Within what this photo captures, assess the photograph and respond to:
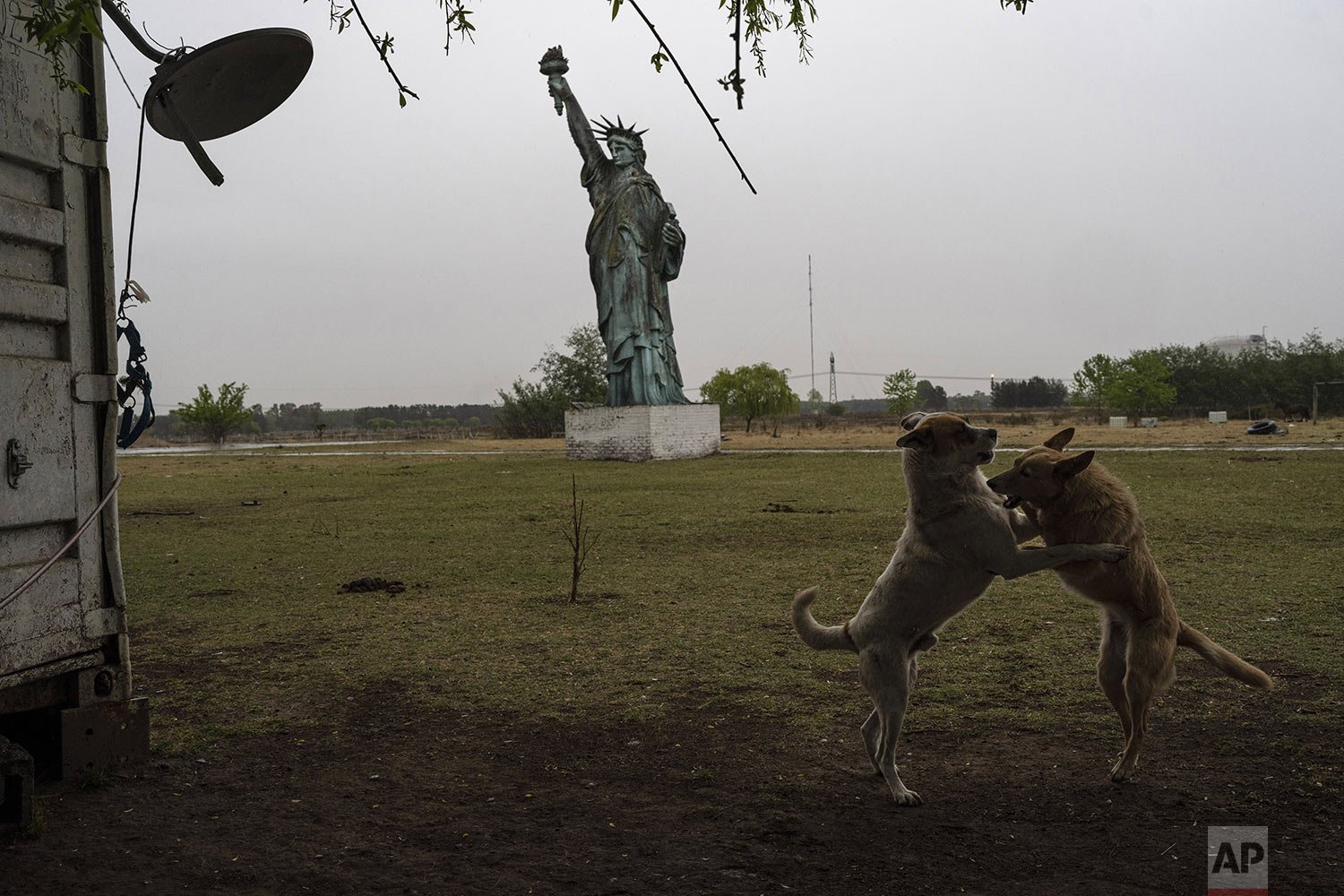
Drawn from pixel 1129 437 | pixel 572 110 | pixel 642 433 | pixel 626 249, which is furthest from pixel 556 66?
pixel 1129 437

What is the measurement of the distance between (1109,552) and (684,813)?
2059 millimetres

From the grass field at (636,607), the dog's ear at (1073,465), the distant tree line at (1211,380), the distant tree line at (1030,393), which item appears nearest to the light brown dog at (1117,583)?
the dog's ear at (1073,465)

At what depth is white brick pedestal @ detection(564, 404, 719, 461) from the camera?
3481 centimetres

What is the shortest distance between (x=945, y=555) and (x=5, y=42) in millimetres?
4623

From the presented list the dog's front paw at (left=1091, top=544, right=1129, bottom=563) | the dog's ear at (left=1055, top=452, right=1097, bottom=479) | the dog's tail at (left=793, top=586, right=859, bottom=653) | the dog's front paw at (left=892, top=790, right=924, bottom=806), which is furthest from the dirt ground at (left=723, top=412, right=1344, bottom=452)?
the dog's front paw at (left=892, top=790, right=924, bottom=806)

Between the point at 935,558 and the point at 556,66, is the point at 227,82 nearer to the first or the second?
the point at 935,558

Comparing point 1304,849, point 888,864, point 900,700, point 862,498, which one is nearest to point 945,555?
point 900,700

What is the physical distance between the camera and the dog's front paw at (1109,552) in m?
4.27

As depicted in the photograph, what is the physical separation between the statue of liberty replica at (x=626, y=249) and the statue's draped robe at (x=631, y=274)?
3 cm

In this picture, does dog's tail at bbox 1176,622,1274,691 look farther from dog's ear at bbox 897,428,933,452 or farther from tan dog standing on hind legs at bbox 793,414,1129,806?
dog's ear at bbox 897,428,933,452

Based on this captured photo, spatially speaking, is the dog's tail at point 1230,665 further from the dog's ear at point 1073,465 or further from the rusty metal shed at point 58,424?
the rusty metal shed at point 58,424

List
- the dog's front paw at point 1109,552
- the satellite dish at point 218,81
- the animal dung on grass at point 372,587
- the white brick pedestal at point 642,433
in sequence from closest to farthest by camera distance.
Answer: the dog's front paw at point 1109,552 < the satellite dish at point 218,81 < the animal dung on grass at point 372,587 < the white brick pedestal at point 642,433

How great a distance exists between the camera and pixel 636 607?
901 cm

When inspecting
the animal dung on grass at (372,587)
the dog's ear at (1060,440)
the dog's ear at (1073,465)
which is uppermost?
the dog's ear at (1060,440)
